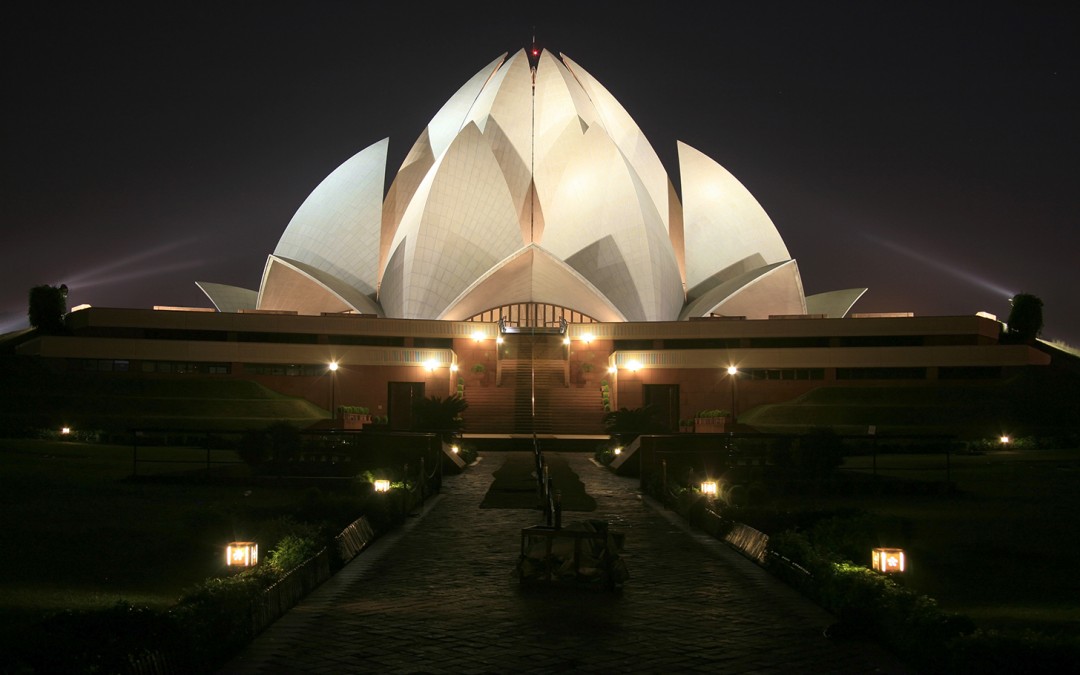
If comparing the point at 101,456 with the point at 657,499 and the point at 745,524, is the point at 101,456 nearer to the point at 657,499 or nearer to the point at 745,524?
the point at 657,499

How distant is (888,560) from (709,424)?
81.9 feet

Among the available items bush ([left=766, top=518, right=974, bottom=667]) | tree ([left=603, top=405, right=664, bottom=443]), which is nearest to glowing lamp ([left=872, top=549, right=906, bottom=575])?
bush ([left=766, top=518, right=974, bottom=667])

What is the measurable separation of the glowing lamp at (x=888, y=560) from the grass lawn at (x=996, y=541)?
18.3 inches

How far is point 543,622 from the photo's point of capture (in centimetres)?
657

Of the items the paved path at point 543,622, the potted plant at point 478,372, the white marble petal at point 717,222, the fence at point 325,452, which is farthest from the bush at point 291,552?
the white marble petal at point 717,222

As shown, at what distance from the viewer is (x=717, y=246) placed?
45.4 metres

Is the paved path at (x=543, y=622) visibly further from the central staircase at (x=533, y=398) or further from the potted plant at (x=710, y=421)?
the central staircase at (x=533, y=398)

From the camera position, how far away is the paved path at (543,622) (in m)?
5.55

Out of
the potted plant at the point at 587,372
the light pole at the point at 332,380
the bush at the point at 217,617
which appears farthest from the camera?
the potted plant at the point at 587,372

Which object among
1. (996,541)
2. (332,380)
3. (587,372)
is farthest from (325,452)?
(587,372)

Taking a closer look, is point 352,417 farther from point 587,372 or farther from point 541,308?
point 541,308

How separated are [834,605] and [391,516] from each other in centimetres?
578

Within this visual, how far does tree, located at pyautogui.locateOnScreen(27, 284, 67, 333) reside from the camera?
116ft

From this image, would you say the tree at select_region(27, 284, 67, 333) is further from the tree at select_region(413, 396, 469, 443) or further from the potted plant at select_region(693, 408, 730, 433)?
the potted plant at select_region(693, 408, 730, 433)
